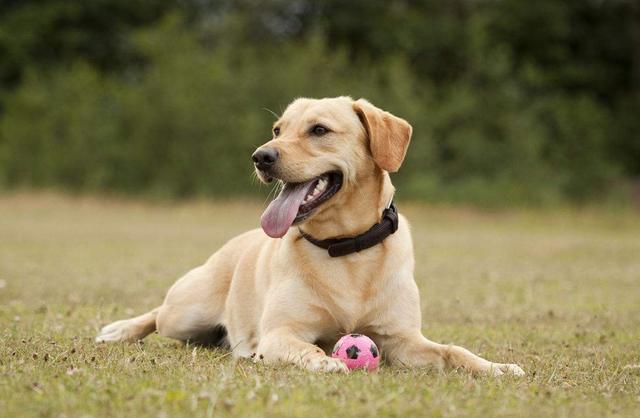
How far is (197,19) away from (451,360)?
4140 centimetres

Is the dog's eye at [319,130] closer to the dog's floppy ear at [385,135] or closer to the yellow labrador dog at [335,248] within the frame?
the yellow labrador dog at [335,248]

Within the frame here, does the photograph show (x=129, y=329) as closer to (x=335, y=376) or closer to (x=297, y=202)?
(x=297, y=202)

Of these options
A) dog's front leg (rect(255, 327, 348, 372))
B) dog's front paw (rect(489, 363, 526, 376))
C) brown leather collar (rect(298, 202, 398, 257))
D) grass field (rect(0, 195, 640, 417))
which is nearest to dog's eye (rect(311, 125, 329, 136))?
brown leather collar (rect(298, 202, 398, 257))

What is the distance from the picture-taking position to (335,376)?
15.8ft

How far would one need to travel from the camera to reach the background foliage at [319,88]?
106ft

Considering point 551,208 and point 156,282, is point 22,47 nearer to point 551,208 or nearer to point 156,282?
point 551,208

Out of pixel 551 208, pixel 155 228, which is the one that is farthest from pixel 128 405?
pixel 551 208

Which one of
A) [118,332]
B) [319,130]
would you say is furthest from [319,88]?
[319,130]

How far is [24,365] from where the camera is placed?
5.04m

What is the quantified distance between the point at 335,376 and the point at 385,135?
201 centimetres

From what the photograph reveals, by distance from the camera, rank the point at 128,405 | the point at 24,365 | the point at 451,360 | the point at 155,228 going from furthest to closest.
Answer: the point at 155,228, the point at 451,360, the point at 24,365, the point at 128,405

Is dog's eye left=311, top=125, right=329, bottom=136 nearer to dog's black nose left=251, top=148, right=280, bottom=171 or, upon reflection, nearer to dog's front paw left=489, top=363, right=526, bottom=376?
dog's black nose left=251, top=148, right=280, bottom=171

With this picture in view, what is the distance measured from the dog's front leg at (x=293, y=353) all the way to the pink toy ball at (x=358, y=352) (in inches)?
5.4

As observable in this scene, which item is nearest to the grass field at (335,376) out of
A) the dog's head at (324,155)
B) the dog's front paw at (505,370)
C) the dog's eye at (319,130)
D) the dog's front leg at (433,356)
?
the dog's front paw at (505,370)
